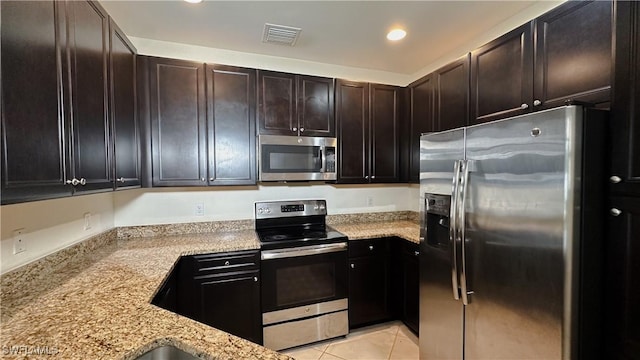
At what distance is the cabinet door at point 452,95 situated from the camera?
2.02 metres

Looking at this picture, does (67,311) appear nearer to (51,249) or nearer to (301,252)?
(51,249)

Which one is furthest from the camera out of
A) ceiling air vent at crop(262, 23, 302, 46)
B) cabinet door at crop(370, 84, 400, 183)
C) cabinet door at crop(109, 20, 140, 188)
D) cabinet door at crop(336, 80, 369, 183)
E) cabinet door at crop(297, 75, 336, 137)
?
cabinet door at crop(370, 84, 400, 183)

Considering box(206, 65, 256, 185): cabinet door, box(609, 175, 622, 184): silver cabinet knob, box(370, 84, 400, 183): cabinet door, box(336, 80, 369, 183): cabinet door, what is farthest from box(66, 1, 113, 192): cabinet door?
box(609, 175, 622, 184): silver cabinet knob

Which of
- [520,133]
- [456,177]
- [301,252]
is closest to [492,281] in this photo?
[456,177]

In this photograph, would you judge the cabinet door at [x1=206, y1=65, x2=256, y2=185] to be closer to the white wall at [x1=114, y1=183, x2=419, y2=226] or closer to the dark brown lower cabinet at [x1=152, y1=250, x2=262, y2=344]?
the white wall at [x1=114, y1=183, x2=419, y2=226]

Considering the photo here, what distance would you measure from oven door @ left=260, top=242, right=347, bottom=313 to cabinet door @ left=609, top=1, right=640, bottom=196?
1755mm

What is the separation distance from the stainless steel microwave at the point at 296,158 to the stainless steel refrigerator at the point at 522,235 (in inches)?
40.8

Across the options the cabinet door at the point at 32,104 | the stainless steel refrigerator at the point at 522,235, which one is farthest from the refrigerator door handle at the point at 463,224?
the cabinet door at the point at 32,104

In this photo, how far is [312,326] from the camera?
7.55 feet

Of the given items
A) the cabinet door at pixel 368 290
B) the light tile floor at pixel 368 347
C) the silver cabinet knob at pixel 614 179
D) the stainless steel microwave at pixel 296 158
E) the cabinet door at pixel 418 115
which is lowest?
the light tile floor at pixel 368 347

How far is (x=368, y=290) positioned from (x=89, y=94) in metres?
2.49

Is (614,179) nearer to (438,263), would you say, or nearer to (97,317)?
(438,263)

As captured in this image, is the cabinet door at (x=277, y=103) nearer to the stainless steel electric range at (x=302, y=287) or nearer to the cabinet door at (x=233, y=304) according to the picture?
the stainless steel electric range at (x=302, y=287)

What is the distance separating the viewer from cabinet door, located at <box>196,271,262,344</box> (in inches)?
80.0
